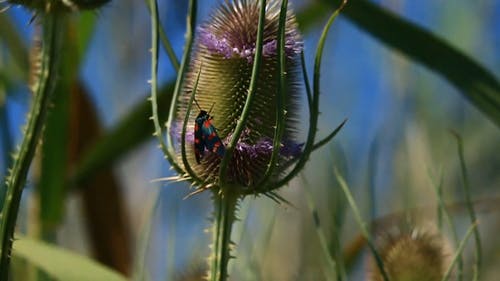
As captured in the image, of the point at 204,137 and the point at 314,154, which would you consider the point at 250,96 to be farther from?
the point at 314,154

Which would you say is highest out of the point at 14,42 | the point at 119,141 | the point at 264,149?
the point at 14,42

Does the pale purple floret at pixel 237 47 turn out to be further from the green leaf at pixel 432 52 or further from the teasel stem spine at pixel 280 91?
the green leaf at pixel 432 52

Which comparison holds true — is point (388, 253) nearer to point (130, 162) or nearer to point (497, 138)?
point (497, 138)

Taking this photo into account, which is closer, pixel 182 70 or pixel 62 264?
pixel 182 70

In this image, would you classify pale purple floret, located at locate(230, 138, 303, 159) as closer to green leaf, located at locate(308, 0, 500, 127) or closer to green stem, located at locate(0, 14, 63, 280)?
green stem, located at locate(0, 14, 63, 280)

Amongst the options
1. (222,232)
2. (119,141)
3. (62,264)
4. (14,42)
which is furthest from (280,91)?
(14,42)

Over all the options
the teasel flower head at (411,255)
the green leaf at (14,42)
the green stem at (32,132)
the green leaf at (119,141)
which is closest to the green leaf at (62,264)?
the green stem at (32,132)

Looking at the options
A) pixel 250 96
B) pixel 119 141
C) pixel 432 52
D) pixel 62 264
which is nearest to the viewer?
pixel 250 96
